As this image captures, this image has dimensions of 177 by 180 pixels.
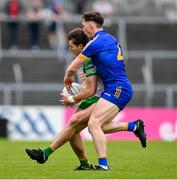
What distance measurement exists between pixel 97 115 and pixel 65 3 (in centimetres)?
2178

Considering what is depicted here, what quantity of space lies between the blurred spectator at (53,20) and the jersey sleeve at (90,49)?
17.7m

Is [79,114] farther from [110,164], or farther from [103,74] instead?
[110,164]

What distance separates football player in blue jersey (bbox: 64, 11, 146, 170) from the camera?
44.6 feet

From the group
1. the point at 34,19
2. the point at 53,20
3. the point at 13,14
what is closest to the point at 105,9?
the point at 53,20

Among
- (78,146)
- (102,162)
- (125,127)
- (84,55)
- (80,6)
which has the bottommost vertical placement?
(102,162)

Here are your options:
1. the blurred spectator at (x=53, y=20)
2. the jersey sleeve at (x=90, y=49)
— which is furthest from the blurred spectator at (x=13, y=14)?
the jersey sleeve at (x=90, y=49)

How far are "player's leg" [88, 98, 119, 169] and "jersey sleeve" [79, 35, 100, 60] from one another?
2.41 ft

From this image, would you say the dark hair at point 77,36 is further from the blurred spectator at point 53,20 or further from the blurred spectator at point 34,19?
the blurred spectator at point 53,20

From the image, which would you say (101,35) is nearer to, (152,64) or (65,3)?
(152,64)

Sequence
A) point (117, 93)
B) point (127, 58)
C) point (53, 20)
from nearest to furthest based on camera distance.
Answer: point (117, 93) < point (127, 58) < point (53, 20)

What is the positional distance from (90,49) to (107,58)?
36cm

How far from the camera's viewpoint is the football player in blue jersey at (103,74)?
1359 centimetres

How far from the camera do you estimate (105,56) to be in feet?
45.2

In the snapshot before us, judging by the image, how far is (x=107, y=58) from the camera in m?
13.8
